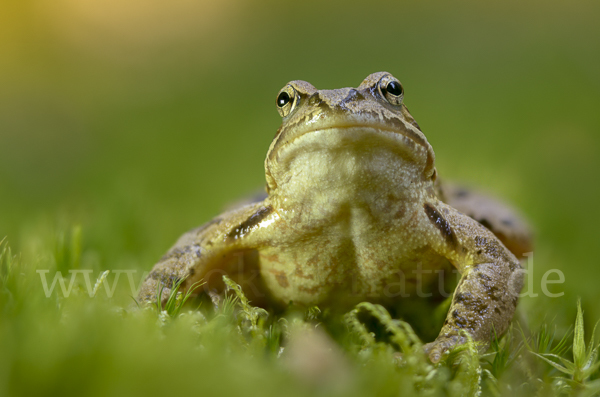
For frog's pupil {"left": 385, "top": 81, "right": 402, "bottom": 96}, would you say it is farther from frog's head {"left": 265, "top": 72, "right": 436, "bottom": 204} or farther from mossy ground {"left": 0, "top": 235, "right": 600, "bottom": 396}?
mossy ground {"left": 0, "top": 235, "right": 600, "bottom": 396}

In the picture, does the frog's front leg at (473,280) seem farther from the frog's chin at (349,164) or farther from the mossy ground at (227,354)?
the frog's chin at (349,164)

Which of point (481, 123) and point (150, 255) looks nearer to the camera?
point (150, 255)

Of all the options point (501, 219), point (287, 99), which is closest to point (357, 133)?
point (287, 99)

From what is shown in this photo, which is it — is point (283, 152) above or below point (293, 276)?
above

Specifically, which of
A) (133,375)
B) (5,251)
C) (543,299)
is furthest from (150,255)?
(543,299)

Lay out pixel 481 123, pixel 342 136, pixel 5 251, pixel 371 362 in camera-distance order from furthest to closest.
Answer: pixel 481 123 → pixel 5 251 → pixel 342 136 → pixel 371 362

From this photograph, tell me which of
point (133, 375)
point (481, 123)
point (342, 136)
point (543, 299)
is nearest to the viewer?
point (133, 375)

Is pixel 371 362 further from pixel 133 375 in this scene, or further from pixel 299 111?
pixel 299 111

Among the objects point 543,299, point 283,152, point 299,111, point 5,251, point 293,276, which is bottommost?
point 543,299
